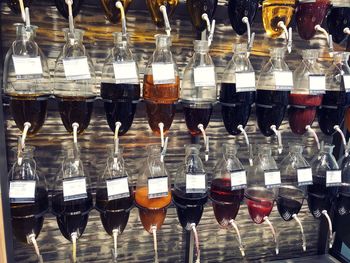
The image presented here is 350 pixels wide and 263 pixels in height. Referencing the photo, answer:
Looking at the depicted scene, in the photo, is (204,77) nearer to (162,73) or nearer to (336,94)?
(162,73)

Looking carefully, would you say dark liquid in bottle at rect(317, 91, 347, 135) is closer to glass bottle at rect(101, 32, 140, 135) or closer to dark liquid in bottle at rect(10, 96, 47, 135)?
glass bottle at rect(101, 32, 140, 135)

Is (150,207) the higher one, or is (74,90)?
(74,90)

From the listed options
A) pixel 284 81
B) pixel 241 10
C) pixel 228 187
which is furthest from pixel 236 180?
pixel 241 10

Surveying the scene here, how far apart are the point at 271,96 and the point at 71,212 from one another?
805 millimetres

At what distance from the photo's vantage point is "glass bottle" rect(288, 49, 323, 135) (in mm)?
1360

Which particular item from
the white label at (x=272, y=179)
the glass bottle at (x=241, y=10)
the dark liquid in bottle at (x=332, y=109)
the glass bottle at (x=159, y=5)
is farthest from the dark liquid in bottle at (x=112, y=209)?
the dark liquid in bottle at (x=332, y=109)

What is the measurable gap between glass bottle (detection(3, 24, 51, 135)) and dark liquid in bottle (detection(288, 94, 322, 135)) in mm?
891

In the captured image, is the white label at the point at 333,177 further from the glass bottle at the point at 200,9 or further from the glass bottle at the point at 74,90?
the glass bottle at the point at 74,90

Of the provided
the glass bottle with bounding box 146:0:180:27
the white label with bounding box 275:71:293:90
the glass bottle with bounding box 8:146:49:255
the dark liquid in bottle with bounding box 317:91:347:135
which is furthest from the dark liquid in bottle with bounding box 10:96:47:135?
the dark liquid in bottle with bounding box 317:91:347:135

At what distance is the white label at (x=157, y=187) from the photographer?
123 centimetres

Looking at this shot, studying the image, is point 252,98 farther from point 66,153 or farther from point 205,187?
point 66,153

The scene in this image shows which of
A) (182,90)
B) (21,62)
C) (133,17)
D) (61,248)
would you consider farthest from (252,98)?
(61,248)

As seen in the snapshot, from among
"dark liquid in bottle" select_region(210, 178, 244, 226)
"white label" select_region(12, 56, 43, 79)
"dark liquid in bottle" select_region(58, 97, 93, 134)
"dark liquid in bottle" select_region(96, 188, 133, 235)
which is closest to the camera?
"white label" select_region(12, 56, 43, 79)

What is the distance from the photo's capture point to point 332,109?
1.43m
